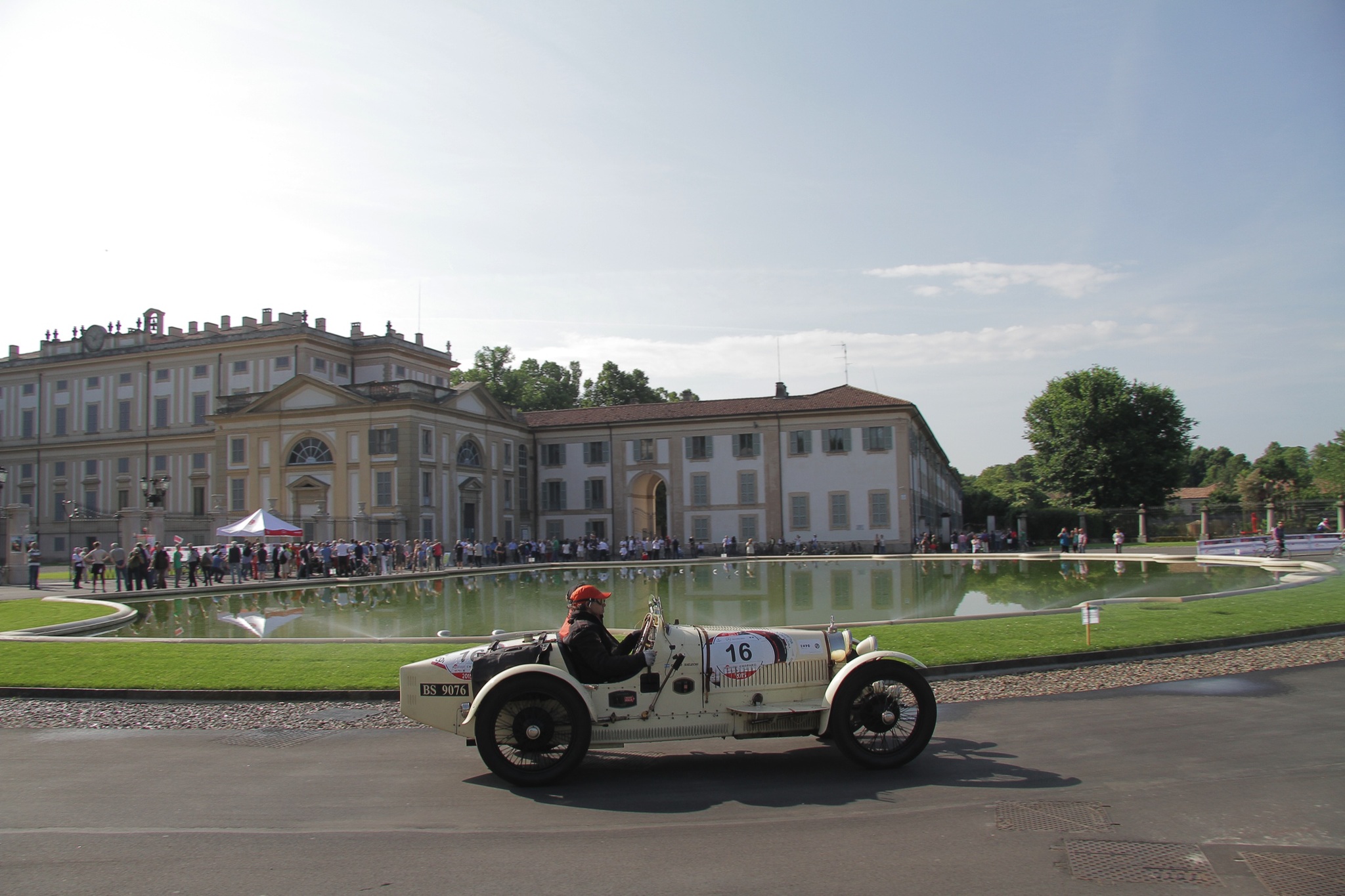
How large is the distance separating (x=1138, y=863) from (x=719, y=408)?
50.3 meters

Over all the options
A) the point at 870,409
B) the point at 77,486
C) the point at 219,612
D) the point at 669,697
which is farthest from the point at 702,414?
the point at 669,697

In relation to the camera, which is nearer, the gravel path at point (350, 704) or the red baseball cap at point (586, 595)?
the red baseball cap at point (586, 595)

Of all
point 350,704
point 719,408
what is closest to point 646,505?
point 719,408

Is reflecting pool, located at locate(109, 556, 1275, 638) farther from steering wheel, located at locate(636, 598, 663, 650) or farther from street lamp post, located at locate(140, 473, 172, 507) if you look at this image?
street lamp post, located at locate(140, 473, 172, 507)

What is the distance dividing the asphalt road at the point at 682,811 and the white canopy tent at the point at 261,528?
25272 millimetres

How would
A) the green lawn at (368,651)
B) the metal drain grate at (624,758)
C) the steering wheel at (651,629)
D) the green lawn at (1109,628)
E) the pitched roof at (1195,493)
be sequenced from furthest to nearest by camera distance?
the pitched roof at (1195,493) < the green lawn at (1109,628) < the green lawn at (368,651) < the metal drain grate at (624,758) < the steering wheel at (651,629)

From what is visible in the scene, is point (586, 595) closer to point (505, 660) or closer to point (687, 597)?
point (505, 660)

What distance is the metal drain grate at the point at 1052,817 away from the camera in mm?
5688

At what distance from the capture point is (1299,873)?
15.9 feet

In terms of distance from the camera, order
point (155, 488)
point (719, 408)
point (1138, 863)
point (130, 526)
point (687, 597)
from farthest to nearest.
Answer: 1. point (719, 408)
2. point (155, 488)
3. point (130, 526)
4. point (687, 597)
5. point (1138, 863)

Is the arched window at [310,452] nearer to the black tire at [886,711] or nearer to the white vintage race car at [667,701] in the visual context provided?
the white vintage race car at [667,701]

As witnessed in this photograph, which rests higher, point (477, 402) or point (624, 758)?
point (477, 402)

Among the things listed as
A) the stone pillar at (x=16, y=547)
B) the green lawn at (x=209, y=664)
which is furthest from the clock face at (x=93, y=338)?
the green lawn at (x=209, y=664)

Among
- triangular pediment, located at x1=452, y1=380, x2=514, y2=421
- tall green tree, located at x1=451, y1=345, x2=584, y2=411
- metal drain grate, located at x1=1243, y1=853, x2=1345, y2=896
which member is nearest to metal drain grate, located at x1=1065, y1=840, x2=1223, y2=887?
metal drain grate, located at x1=1243, y1=853, x2=1345, y2=896
